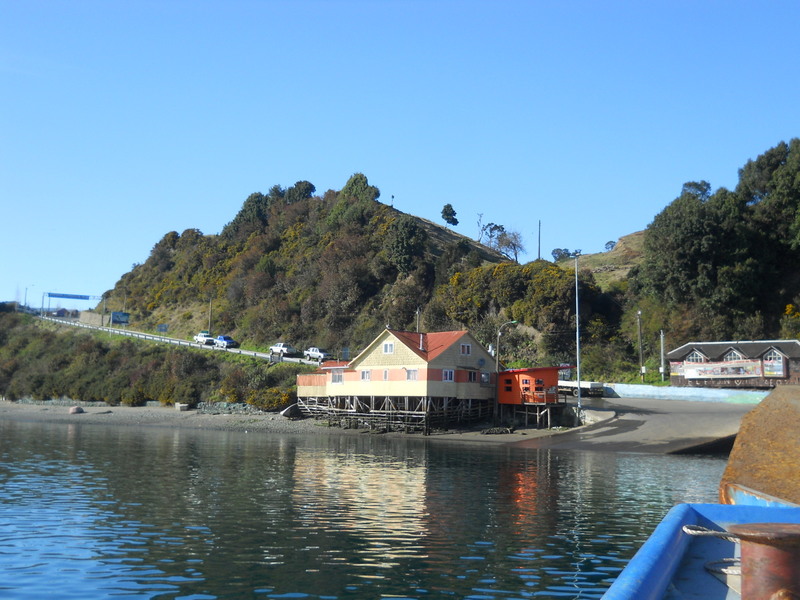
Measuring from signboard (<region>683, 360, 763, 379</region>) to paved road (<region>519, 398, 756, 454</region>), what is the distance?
23.6 feet

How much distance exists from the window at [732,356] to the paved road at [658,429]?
819cm

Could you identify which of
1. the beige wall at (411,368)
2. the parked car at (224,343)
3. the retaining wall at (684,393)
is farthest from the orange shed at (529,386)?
the parked car at (224,343)

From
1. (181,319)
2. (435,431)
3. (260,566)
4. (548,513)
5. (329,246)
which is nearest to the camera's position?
(260,566)

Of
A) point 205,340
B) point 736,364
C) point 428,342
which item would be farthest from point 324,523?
point 205,340

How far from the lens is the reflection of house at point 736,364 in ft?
192

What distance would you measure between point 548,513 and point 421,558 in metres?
7.70

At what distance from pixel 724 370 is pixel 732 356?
1.34 meters

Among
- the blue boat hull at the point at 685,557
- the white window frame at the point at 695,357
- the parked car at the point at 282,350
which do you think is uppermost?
the parked car at the point at 282,350

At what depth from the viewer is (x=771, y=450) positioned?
955 centimetres

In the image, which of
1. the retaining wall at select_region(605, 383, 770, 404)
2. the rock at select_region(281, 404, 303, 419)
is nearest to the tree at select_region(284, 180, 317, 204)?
the rock at select_region(281, 404, 303, 419)

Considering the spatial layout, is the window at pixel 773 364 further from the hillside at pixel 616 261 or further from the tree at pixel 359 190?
the tree at pixel 359 190

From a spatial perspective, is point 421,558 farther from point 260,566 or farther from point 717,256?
point 717,256

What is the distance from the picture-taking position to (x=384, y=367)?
62562 mm

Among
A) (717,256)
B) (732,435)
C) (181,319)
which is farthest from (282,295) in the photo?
(732,435)
